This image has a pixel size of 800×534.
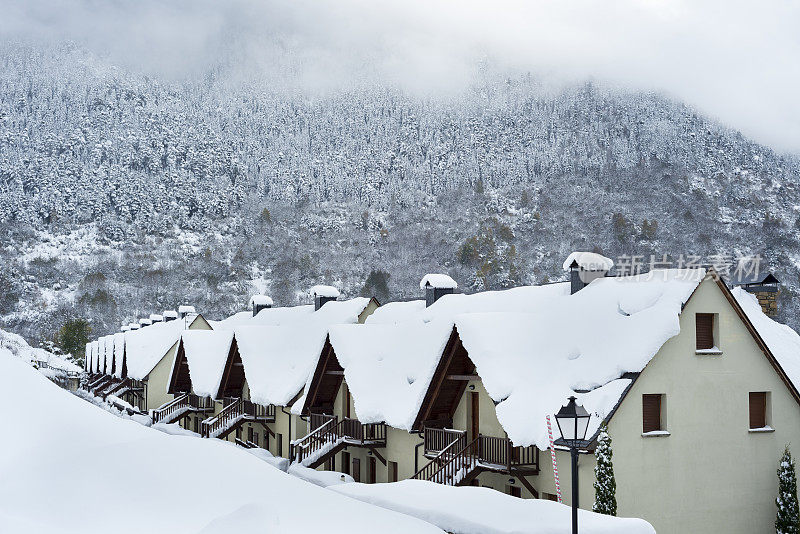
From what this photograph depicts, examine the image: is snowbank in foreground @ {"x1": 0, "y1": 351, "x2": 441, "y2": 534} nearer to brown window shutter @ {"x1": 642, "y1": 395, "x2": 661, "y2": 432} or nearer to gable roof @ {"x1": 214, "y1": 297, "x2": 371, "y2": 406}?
brown window shutter @ {"x1": 642, "y1": 395, "x2": 661, "y2": 432}

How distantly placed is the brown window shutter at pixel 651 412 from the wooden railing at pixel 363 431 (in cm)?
1073

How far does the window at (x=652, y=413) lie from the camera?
73.3 ft

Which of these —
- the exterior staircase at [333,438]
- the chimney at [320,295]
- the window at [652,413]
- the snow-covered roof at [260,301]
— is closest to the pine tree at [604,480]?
the window at [652,413]

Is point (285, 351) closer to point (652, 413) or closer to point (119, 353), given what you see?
point (652, 413)

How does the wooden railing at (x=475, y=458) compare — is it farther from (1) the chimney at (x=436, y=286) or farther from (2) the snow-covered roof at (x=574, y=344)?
(1) the chimney at (x=436, y=286)

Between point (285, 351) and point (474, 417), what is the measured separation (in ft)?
51.7

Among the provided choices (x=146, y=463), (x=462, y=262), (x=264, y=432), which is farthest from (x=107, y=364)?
(x=462, y=262)

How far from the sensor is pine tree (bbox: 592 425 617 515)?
1977 centimetres

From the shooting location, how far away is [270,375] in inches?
1528

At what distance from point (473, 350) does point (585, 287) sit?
496 cm

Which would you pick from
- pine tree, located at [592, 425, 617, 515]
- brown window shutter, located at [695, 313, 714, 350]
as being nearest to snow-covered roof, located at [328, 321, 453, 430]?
pine tree, located at [592, 425, 617, 515]

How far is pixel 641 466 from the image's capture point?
859 inches

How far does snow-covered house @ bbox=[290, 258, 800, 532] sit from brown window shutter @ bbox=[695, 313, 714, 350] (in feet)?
0.15

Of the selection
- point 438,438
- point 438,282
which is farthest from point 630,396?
point 438,282
